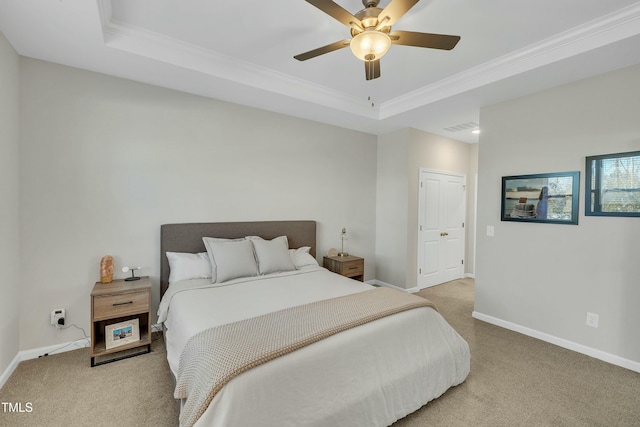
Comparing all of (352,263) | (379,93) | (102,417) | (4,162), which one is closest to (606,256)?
(352,263)

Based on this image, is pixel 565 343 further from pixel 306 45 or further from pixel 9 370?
pixel 9 370

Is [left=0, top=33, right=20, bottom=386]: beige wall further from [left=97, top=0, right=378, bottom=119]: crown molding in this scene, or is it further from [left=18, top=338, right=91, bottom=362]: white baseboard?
[left=97, top=0, right=378, bottom=119]: crown molding

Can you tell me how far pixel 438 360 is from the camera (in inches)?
79.6

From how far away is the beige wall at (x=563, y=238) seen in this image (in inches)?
98.4

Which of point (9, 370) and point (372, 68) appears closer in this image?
point (372, 68)

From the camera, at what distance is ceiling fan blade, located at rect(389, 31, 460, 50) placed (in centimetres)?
182

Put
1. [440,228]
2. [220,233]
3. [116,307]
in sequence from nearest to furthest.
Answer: [116,307]
[220,233]
[440,228]

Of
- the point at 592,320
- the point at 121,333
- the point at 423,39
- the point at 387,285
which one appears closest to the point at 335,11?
the point at 423,39

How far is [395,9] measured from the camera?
1.67 m

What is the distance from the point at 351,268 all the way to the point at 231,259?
179 centimetres

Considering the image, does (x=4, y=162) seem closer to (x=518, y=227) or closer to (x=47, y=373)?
(x=47, y=373)

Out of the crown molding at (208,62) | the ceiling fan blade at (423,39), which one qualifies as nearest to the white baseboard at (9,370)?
the crown molding at (208,62)

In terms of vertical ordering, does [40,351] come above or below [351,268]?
below

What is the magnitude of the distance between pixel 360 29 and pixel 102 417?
3.06 m
